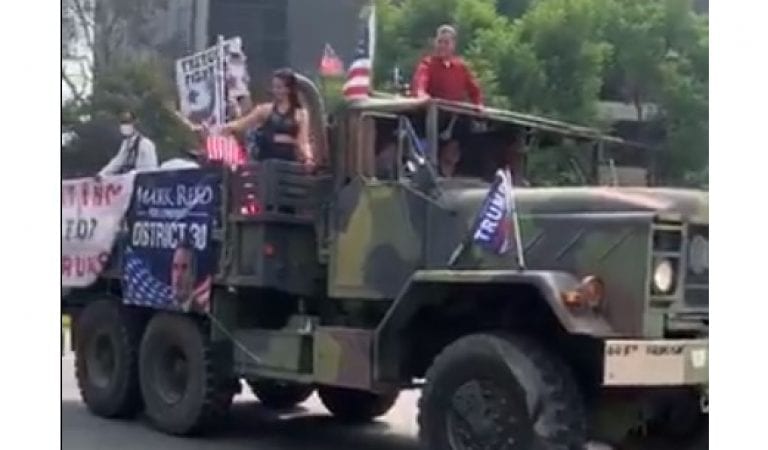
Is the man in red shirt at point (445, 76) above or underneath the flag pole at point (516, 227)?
above

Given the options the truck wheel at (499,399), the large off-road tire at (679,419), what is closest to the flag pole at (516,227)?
the truck wheel at (499,399)

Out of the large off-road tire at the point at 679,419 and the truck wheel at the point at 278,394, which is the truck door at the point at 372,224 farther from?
the large off-road tire at the point at 679,419

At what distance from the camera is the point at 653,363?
5055 millimetres

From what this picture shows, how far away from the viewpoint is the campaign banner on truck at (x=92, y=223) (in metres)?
5.93

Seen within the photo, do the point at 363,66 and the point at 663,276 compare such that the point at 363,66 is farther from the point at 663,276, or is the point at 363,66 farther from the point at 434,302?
the point at 663,276

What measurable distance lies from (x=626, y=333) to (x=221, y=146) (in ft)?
6.48

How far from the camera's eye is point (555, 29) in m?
5.37

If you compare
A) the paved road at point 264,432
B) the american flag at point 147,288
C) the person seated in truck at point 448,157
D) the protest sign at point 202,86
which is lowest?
the paved road at point 264,432

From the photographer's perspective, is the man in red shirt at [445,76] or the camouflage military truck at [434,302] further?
the man in red shirt at [445,76]

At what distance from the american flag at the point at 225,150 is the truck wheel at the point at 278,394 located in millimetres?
960

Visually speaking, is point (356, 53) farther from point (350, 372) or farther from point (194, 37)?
point (350, 372)

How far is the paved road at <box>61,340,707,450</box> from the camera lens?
251 inches

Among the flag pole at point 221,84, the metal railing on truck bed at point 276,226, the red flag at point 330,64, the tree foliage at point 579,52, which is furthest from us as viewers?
the metal railing on truck bed at point 276,226
